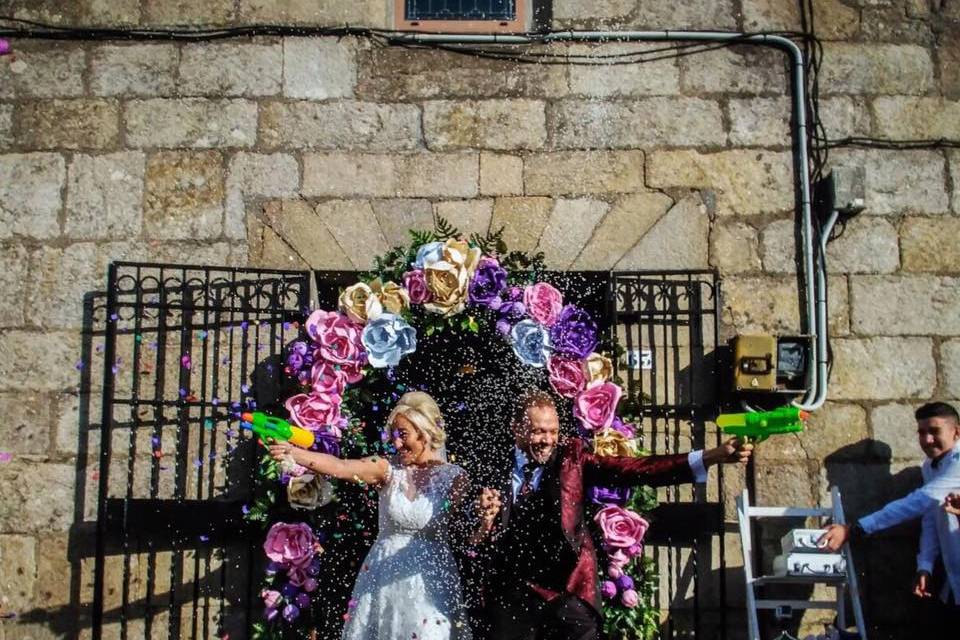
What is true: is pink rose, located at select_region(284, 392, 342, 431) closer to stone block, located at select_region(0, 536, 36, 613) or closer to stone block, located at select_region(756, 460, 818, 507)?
stone block, located at select_region(0, 536, 36, 613)

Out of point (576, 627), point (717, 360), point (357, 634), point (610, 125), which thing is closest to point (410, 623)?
point (357, 634)

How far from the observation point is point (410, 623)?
380cm

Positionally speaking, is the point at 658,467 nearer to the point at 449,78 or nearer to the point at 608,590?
the point at 608,590

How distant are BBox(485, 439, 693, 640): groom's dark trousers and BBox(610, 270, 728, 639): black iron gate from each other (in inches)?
36.9

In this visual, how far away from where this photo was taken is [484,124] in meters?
4.98

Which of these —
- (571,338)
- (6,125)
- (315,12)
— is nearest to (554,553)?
(571,338)

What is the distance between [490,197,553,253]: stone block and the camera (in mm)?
4883

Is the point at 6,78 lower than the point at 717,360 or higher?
higher

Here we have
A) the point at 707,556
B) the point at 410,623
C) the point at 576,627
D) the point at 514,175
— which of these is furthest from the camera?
the point at 514,175

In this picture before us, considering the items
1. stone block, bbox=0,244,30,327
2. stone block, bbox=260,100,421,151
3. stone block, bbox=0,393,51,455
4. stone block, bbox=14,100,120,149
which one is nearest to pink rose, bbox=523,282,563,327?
stone block, bbox=260,100,421,151

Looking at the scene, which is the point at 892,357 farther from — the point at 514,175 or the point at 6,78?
the point at 6,78

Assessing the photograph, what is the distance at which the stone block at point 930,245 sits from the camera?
4.88 m

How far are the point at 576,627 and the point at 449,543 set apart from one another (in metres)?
0.67

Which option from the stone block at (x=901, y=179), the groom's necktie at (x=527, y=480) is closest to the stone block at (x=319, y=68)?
the groom's necktie at (x=527, y=480)
